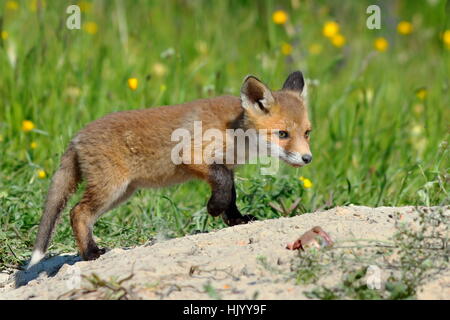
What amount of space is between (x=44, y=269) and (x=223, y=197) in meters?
1.35

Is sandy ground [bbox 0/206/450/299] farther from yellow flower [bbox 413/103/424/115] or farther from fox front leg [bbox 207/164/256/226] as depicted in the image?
yellow flower [bbox 413/103/424/115]

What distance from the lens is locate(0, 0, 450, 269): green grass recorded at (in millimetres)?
5906

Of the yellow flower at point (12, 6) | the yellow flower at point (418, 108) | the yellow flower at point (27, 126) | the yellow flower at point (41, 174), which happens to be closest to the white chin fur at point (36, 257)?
the yellow flower at point (41, 174)

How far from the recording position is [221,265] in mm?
4004

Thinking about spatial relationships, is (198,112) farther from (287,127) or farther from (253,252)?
(253,252)

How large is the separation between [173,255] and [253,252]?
469 millimetres

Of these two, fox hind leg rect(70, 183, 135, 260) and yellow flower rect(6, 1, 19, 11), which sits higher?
yellow flower rect(6, 1, 19, 11)

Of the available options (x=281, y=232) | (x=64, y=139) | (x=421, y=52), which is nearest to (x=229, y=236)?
(x=281, y=232)

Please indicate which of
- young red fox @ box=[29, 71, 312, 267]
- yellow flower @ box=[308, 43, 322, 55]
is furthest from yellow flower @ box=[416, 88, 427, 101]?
young red fox @ box=[29, 71, 312, 267]

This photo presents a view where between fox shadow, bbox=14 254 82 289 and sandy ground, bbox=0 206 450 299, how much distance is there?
5 centimetres

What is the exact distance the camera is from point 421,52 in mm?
11102

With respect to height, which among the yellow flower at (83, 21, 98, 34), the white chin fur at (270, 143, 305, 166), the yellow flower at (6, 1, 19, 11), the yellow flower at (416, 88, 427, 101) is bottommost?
the white chin fur at (270, 143, 305, 166)

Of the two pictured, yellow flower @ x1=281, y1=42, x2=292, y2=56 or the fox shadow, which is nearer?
the fox shadow

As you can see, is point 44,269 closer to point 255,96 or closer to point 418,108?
point 255,96
